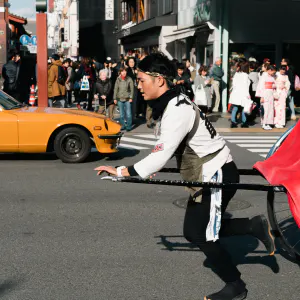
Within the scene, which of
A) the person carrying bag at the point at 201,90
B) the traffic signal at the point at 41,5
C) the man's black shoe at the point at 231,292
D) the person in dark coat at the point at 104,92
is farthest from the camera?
the person carrying bag at the point at 201,90

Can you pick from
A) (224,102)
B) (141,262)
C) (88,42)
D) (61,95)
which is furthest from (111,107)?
(88,42)

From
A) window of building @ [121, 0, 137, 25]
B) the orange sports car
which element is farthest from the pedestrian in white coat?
window of building @ [121, 0, 137, 25]

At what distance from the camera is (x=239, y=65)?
1611cm

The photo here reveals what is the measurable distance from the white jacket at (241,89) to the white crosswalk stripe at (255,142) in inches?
53.6

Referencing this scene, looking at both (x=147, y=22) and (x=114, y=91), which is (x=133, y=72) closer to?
(x=114, y=91)

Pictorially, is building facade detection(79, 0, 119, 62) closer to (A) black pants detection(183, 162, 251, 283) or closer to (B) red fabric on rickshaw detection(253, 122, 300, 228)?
(B) red fabric on rickshaw detection(253, 122, 300, 228)

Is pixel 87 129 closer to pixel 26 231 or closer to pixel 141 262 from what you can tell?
pixel 26 231

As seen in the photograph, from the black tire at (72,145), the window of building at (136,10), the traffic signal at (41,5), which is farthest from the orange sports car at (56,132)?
the window of building at (136,10)

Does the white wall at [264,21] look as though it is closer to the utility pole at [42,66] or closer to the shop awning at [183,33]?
the shop awning at [183,33]

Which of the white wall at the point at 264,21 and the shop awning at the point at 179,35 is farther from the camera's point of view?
the shop awning at the point at 179,35

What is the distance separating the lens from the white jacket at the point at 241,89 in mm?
15883

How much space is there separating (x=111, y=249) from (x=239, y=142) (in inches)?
345

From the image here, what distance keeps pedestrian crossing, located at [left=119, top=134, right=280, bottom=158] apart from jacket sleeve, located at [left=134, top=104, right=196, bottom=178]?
7912 mm

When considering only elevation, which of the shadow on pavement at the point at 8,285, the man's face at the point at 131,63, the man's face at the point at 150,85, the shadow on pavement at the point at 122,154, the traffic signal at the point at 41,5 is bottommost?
the shadow on pavement at the point at 8,285
